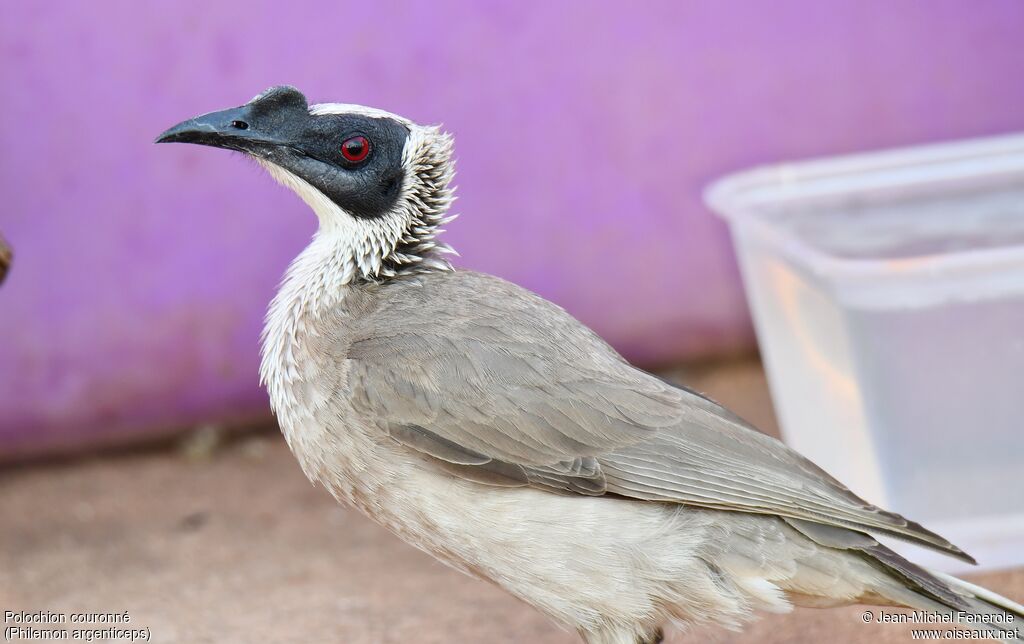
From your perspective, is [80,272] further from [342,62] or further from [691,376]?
[691,376]

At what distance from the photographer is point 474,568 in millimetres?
3441

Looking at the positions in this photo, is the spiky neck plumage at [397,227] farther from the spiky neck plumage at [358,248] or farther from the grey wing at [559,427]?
the grey wing at [559,427]

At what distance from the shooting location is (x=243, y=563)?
508cm

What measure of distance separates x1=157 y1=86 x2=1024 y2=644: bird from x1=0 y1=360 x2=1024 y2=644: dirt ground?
88 centimetres

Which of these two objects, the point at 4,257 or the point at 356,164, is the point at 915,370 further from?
the point at 4,257

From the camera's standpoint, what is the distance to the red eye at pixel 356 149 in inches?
146

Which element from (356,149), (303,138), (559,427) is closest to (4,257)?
(303,138)

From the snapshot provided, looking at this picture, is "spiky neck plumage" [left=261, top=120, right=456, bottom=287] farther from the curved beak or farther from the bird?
the bird

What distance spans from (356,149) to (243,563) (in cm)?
211

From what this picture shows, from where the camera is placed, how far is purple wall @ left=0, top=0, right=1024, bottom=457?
5.84 meters

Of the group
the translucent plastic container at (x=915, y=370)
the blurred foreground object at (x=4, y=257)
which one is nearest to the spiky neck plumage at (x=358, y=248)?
the blurred foreground object at (x=4, y=257)

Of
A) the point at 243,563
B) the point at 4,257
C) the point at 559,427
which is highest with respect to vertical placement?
the point at 4,257

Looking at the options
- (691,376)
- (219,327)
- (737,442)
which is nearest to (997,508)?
(737,442)

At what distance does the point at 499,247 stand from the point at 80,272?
2.04 metres
